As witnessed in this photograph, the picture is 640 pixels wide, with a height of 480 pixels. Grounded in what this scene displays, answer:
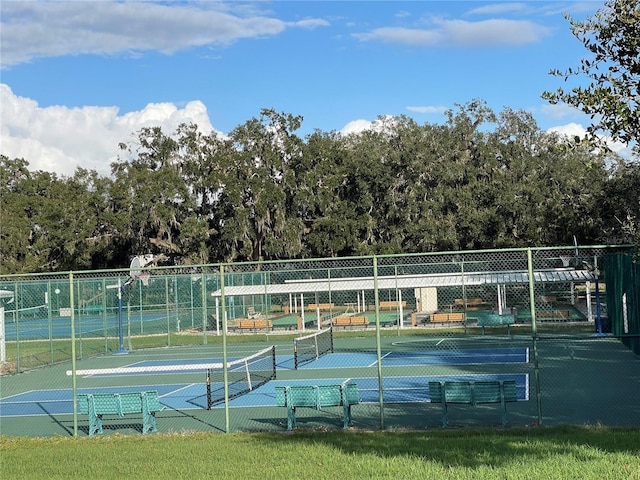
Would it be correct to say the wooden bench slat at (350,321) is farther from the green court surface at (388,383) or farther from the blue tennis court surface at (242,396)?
the blue tennis court surface at (242,396)

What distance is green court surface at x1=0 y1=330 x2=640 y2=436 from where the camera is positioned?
14.5m

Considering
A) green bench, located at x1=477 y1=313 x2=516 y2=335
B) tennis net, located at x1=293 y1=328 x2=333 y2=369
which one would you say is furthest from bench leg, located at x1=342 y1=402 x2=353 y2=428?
green bench, located at x1=477 y1=313 x2=516 y2=335

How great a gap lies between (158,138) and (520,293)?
31.8 m

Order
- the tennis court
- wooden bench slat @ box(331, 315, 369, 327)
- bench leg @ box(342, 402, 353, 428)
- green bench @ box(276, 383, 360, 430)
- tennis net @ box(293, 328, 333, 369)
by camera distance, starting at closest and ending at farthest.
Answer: bench leg @ box(342, 402, 353, 428) → green bench @ box(276, 383, 360, 430) → the tennis court → tennis net @ box(293, 328, 333, 369) → wooden bench slat @ box(331, 315, 369, 327)

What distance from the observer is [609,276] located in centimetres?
2581

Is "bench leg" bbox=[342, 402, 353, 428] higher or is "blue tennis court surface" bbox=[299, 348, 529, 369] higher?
"bench leg" bbox=[342, 402, 353, 428]

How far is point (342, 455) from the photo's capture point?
1063 cm

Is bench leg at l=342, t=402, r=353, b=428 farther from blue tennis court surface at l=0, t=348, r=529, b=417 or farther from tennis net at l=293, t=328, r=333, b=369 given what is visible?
tennis net at l=293, t=328, r=333, b=369

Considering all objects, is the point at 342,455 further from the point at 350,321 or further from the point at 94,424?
the point at 350,321

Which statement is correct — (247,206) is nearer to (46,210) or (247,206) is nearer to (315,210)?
(315,210)

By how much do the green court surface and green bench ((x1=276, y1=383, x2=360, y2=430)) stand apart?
1.40 feet

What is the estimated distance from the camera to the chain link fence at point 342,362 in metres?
14.0

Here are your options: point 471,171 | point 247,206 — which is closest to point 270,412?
point 247,206

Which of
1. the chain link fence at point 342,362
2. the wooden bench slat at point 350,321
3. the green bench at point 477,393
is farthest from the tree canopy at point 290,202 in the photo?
the green bench at point 477,393
